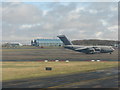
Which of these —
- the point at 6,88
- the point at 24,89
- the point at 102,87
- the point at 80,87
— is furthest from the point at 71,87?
the point at 6,88

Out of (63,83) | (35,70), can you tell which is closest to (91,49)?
(35,70)

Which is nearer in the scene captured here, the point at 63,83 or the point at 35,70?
the point at 63,83

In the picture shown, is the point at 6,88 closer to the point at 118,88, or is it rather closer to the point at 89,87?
the point at 89,87

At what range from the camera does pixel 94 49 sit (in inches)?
3054

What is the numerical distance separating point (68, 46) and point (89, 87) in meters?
65.4

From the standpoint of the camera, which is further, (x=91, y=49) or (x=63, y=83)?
(x=91, y=49)

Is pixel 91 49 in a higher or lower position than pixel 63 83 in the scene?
higher

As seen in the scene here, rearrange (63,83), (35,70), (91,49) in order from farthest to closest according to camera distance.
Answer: (91,49) → (35,70) → (63,83)

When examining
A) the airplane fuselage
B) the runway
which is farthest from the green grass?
the airplane fuselage

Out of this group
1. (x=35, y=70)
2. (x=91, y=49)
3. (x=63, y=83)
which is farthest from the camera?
(x=91, y=49)

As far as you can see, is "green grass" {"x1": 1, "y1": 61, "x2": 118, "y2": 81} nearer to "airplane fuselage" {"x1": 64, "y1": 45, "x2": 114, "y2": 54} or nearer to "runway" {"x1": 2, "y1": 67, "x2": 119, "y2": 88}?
"runway" {"x1": 2, "y1": 67, "x2": 119, "y2": 88}

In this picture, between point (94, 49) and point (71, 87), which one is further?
point (94, 49)

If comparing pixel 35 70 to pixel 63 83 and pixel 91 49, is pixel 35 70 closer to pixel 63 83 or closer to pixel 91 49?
pixel 63 83

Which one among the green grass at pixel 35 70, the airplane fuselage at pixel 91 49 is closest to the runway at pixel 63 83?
the green grass at pixel 35 70
